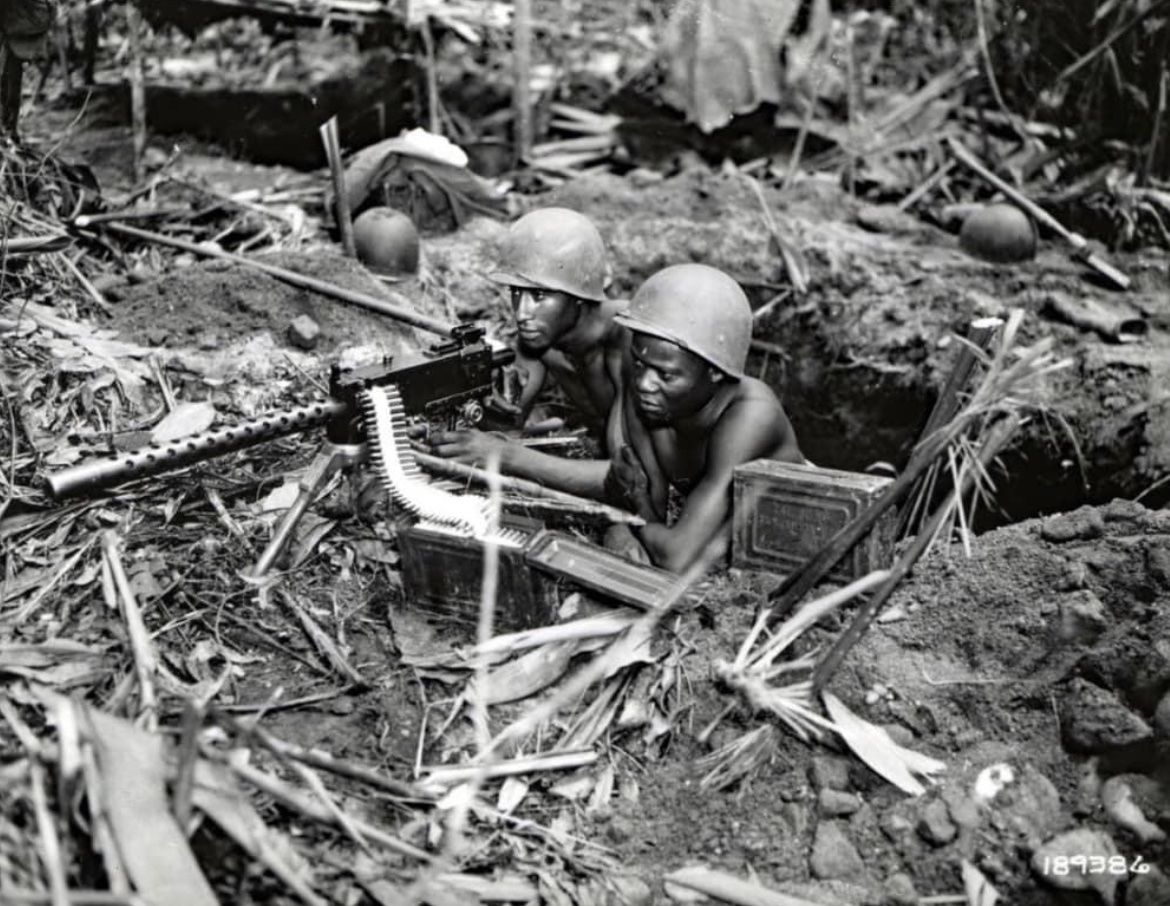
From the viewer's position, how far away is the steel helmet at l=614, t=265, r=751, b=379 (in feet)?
14.7

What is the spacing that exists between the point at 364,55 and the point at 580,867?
10860 mm

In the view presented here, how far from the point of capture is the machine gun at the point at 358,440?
407 centimetres

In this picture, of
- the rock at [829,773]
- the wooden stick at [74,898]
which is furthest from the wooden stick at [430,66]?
the wooden stick at [74,898]

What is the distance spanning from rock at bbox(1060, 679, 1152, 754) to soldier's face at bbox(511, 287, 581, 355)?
3080 mm

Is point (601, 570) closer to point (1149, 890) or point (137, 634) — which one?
point (137, 634)

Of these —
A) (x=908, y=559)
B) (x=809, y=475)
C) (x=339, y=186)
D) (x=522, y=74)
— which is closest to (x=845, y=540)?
(x=908, y=559)

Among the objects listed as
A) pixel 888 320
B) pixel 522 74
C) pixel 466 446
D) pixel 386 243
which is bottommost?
pixel 888 320

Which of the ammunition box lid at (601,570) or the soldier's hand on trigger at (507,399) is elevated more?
the ammunition box lid at (601,570)

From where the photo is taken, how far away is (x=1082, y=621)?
12.6ft

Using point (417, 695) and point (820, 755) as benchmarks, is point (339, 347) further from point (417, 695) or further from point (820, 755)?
point (820, 755)

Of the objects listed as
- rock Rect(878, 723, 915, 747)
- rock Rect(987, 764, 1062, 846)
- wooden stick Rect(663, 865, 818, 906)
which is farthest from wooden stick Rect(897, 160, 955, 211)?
wooden stick Rect(663, 865, 818, 906)

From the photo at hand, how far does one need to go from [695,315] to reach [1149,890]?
2.67m

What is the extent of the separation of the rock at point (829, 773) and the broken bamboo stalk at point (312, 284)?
327 centimetres

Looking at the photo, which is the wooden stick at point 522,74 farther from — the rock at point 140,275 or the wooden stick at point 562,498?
the wooden stick at point 562,498
